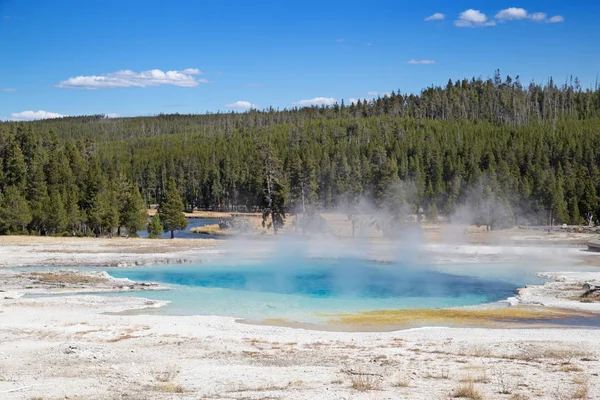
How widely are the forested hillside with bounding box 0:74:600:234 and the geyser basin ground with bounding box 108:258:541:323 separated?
2179 cm

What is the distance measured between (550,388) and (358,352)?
619 centimetres

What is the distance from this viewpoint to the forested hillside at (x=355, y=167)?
227 feet

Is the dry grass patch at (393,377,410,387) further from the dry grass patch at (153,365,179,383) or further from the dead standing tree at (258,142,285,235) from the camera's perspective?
the dead standing tree at (258,142,285,235)

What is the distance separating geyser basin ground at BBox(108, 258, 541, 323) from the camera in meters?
29.7

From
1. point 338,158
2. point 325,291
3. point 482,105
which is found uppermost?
point 482,105

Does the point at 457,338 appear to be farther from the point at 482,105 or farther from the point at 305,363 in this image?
the point at 482,105

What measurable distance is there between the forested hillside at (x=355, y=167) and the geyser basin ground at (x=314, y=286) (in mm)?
21795

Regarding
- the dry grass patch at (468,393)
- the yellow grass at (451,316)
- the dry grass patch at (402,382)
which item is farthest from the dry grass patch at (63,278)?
the dry grass patch at (468,393)

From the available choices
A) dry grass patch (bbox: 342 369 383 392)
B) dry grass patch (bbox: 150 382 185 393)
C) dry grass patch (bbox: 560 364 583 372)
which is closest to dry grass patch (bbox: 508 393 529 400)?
dry grass patch (bbox: 342 369 383 392)

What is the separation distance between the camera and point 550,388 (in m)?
14.3

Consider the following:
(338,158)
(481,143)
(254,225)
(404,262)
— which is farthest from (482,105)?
(404,262)

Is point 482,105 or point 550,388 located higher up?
point 482,105

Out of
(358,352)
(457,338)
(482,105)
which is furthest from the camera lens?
(482,105)

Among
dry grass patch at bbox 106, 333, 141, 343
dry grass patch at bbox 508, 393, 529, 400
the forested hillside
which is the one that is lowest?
dry grass patch at bbox 106, 333, 141, 343
